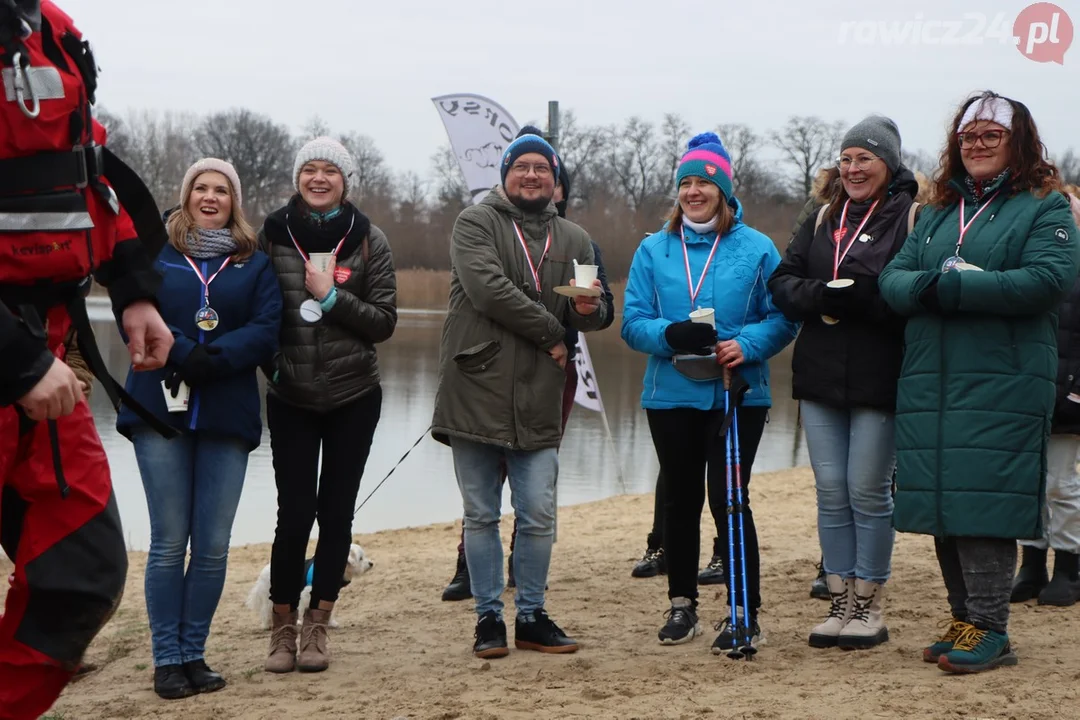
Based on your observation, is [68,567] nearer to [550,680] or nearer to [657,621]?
[550,680]

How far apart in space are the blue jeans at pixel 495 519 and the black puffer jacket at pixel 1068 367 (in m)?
2.51

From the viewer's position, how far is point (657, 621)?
234 inches

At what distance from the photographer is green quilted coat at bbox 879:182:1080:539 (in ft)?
14.8

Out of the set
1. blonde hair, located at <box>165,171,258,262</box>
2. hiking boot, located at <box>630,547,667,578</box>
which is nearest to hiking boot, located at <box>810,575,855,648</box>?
hiking boot, located at <box>630,547,667,578</box>

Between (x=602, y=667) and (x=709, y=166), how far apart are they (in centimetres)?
219

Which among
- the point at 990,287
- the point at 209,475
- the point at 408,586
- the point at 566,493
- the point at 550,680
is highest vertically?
the point at 990,287

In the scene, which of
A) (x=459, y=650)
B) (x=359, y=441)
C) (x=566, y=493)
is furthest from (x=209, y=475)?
(x=566, y=493)

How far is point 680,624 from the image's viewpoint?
210 inches

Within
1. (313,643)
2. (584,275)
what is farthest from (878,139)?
(313,643)

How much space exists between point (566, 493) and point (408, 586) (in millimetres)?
4810

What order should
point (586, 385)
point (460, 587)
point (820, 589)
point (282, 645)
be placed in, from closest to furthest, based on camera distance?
point (282, 645) → point (820, 589) → point (460, 587) → point (586, 385)

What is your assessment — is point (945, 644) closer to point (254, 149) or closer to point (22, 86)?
point (22, 86)

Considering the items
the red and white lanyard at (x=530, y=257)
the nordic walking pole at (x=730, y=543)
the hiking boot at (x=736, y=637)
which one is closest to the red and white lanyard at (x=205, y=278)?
the red and white lanyard at (x=530, y=257)

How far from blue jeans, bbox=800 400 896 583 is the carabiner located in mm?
Answer: 3331
